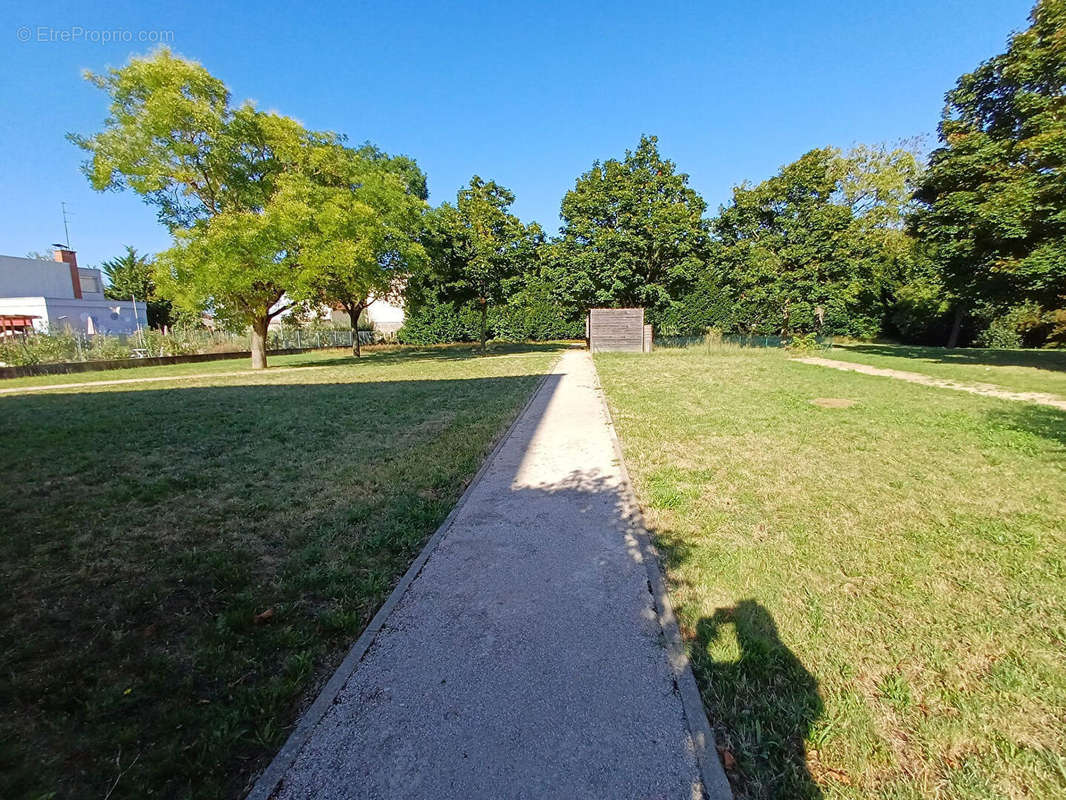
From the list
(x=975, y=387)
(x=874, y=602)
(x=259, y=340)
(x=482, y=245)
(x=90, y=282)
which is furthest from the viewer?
(x=90, y=282)

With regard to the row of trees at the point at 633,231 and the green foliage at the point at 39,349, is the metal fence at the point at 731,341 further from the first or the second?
the green foliage at the point at 39,349

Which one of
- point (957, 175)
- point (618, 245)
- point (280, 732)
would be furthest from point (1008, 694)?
point (618, 245)

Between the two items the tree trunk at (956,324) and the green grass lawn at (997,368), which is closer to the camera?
the green grass lawn at (997,368)

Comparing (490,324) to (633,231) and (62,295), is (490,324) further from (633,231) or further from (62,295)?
(62,295)

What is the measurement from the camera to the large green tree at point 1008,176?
450 inches

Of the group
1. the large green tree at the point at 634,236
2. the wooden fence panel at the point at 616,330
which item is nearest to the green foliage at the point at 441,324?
the large green tree at the point at 634,236

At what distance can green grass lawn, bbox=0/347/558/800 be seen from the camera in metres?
1.77

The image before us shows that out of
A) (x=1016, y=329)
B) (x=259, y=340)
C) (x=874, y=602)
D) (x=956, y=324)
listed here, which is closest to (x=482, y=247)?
(x=259, y=340)

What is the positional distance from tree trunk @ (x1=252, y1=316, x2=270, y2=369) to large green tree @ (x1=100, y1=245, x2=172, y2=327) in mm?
27198

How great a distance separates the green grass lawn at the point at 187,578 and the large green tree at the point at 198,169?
30.3 feet

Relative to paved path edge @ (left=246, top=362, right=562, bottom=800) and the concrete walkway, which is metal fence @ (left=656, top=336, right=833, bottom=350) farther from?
paved path edge @ (left=246, top=362, right=562, bottom=800)

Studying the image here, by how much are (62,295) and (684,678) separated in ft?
177

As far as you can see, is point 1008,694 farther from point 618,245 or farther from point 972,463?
point 618,245

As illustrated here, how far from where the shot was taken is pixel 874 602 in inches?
101
